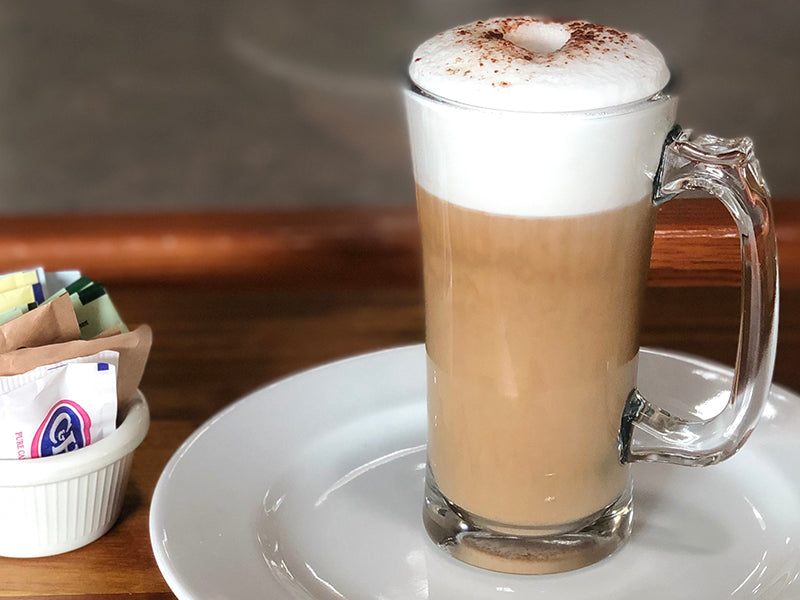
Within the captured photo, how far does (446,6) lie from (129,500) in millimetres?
2372

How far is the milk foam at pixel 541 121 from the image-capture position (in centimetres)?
57

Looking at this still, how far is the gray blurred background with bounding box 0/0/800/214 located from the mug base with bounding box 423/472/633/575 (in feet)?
7.40

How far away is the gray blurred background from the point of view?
2.92m

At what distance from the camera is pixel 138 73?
295 centimetres

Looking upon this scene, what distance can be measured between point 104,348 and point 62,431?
0.06 m

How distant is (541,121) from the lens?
0.57m

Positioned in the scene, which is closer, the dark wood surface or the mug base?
the mug base

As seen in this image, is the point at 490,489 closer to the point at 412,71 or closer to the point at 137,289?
the point at 412,71

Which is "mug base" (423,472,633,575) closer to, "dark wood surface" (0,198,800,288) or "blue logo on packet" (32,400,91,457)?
"blue logo on packet" (32,400,91,457)

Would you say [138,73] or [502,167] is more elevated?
[502,167]

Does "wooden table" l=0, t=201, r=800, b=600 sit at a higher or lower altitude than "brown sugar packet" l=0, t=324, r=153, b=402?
lower

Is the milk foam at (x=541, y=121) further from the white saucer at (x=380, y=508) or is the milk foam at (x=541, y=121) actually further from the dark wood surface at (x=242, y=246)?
the dark wood surface at (x=242, y=246)

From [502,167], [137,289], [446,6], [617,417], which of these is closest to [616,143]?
[502,167]

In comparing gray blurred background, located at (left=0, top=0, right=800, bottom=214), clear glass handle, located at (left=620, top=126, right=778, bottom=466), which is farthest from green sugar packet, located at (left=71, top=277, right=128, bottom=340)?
gray blurred background, located at (left=0, top=0, right=800, bottom=214)
